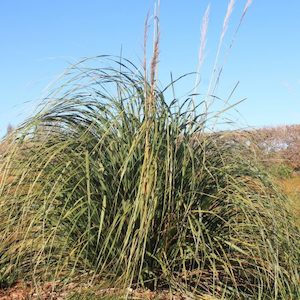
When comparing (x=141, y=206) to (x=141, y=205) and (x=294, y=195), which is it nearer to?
(x=141, y=205)

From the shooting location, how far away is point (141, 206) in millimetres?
2605

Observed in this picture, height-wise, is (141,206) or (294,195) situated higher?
(141,206)

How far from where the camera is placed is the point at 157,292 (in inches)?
112

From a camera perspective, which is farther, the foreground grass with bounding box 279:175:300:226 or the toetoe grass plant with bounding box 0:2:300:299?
the foreground grass with bounding box 279:175:300:226

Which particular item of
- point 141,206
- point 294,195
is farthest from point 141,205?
point 294,195

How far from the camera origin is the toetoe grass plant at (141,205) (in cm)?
273

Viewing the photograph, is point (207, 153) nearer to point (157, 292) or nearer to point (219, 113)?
point (219, 113)

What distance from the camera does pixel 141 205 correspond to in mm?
2604

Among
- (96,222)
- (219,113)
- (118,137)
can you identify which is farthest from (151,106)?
(96,222)

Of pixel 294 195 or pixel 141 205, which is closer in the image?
pixel 141 205

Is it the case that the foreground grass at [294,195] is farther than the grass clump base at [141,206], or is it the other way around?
the foreground grass at [294,195]

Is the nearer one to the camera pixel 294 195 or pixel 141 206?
pixel 141 206

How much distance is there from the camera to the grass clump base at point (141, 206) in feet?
8.96

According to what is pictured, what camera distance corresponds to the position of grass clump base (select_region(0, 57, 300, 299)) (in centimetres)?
273
